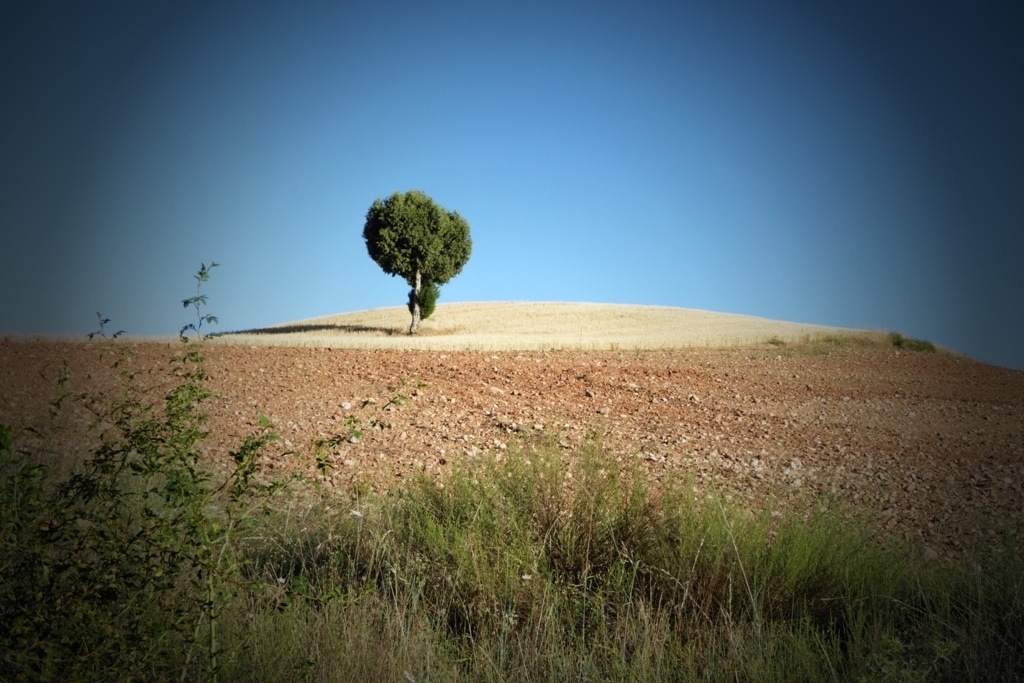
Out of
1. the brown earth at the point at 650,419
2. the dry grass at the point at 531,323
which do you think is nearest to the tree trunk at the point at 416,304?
the dry grass at the point at 531,323

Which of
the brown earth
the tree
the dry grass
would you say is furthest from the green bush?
the tree

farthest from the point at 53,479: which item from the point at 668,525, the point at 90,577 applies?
the point at 668,525

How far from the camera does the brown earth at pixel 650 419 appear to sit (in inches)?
241

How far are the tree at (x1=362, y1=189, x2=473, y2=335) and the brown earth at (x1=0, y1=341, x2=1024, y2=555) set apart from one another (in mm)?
20926

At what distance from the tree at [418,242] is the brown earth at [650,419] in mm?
20926

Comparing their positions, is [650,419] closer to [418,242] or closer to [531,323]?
[418,242]

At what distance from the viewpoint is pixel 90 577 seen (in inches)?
104

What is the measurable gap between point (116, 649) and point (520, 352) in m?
14.7

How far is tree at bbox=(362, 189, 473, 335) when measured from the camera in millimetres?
36094

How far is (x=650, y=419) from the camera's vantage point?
8.87 meters

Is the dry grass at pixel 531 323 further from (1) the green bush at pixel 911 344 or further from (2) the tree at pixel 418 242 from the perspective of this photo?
(1) the green bush at pixel 911 344

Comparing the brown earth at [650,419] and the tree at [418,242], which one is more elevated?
the tree at [418,242]

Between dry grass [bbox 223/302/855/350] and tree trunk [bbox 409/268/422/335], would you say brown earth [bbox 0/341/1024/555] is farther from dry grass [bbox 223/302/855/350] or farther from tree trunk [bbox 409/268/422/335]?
tree trunk [bbox 409/268/422/335]

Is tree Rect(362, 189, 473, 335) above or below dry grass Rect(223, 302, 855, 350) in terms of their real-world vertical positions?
above
